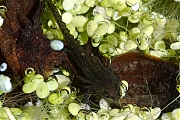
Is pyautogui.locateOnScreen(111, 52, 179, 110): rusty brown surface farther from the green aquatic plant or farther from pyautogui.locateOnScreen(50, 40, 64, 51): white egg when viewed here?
pyautogui.locateOnScreen(50, 40, 64, 51): white egg

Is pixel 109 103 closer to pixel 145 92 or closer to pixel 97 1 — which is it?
pixel 145 92

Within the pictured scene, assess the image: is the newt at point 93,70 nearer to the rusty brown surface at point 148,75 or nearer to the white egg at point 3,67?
the rusty brown surface at point 148,75

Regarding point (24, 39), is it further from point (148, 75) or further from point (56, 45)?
point (148, 75)

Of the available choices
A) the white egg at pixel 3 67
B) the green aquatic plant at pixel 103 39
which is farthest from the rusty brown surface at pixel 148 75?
the white egg at pixel 3 67

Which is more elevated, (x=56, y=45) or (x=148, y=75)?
(x=56, y=45)

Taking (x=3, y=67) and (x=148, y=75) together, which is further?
(x=148, y=75)

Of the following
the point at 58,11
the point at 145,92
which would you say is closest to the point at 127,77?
the point at 145,92

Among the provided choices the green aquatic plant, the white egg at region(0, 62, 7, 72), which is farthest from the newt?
the white egg at region(0, 62, 7, 72)

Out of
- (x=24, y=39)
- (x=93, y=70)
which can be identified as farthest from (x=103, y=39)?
(x=24, y=39)
